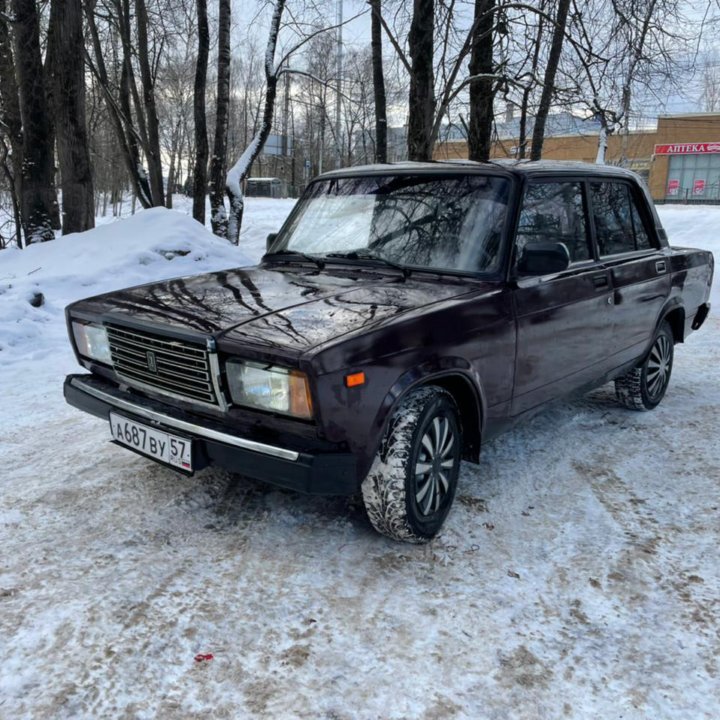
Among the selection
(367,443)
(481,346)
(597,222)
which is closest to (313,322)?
(367,443)

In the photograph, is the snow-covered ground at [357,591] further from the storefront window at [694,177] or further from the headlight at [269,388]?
the storefront window at [694,177]

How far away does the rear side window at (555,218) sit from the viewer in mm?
3447

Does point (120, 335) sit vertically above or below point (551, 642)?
above

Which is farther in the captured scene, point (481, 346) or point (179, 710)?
point (481, 346)

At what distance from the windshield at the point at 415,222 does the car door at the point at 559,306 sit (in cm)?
19

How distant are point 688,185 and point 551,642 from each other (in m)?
53.8

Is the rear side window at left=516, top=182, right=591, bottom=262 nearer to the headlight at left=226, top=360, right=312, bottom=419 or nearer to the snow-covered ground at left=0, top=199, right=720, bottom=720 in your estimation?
the snow-covered ground at left=0, top=199, right=720, bottom=720

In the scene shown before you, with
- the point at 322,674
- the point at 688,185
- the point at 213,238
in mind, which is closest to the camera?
the point at 322,674

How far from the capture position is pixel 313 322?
8.77 ft

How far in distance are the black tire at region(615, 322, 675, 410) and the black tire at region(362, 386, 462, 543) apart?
91.9 inches

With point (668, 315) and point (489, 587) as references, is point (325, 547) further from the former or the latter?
point (668, 315)

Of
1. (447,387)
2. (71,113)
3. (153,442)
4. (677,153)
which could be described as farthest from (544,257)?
(677,153)

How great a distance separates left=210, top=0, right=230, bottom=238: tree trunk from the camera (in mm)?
12297

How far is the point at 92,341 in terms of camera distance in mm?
3357
